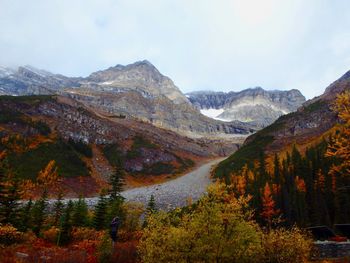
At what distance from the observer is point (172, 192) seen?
122m

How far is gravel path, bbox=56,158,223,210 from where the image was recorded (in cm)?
10448

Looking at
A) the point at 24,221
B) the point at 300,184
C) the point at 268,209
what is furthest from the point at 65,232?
the point at 300,184

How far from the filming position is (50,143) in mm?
127062

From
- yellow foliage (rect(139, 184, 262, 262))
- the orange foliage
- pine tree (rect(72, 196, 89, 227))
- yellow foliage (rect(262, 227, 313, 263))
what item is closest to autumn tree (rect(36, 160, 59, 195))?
pine tree (rect(72, 196, 89, 227))

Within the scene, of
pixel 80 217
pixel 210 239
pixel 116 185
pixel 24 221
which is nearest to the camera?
pixel 210 239

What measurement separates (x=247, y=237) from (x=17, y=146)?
104 meters

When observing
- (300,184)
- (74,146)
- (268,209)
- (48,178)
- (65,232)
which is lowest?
(65,232)

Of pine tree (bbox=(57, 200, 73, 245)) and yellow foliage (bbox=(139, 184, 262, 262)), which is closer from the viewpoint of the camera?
yellow foliage (bbox=(139, 184, 262, 262))

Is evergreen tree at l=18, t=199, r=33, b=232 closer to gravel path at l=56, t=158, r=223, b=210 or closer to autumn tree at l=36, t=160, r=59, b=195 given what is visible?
gravel path at l=56, t=158, r=223, b=210

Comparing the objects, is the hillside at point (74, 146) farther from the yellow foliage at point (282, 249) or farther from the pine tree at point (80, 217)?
the yellow foliage at point (282, 249)

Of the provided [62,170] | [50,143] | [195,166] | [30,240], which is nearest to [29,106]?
[50,143]

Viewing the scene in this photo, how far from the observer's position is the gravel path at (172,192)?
104 m

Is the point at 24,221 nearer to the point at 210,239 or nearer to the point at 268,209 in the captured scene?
the point at 210,239

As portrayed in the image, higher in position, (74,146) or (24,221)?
(74,146)
